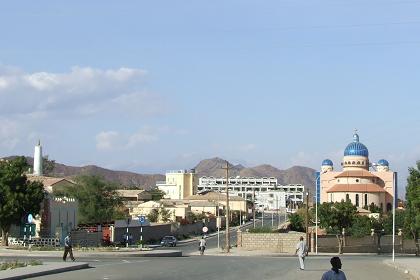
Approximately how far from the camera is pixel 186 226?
11450cm

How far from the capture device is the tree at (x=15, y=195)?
5659 centimetres

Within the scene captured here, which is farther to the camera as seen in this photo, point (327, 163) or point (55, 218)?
point (327, 163)

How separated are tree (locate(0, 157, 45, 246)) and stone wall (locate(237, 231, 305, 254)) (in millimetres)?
22503

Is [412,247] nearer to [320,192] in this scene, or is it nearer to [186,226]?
[186,226]

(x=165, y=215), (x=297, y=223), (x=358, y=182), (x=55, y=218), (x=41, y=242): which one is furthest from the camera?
(x=358, y=182)

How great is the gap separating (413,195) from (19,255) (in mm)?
22301

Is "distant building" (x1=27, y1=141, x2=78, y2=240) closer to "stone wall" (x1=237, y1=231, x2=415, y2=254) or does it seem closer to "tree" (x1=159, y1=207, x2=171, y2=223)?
"stone wall" (x1=237, y1=231, x2=415, y2=254)

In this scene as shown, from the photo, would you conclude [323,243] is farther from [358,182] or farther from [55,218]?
[358,182]

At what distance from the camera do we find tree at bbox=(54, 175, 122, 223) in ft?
287

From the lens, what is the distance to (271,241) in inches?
2852

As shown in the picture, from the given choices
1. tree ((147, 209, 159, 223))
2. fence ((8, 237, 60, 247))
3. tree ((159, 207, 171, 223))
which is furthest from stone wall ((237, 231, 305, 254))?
tree ((147, 209, 159, 223))

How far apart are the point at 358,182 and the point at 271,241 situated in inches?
2706

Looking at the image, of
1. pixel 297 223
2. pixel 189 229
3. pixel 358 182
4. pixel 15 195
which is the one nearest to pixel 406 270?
pixel 15 195

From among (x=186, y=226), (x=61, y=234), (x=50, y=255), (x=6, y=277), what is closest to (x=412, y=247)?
(x=186, y=226)
